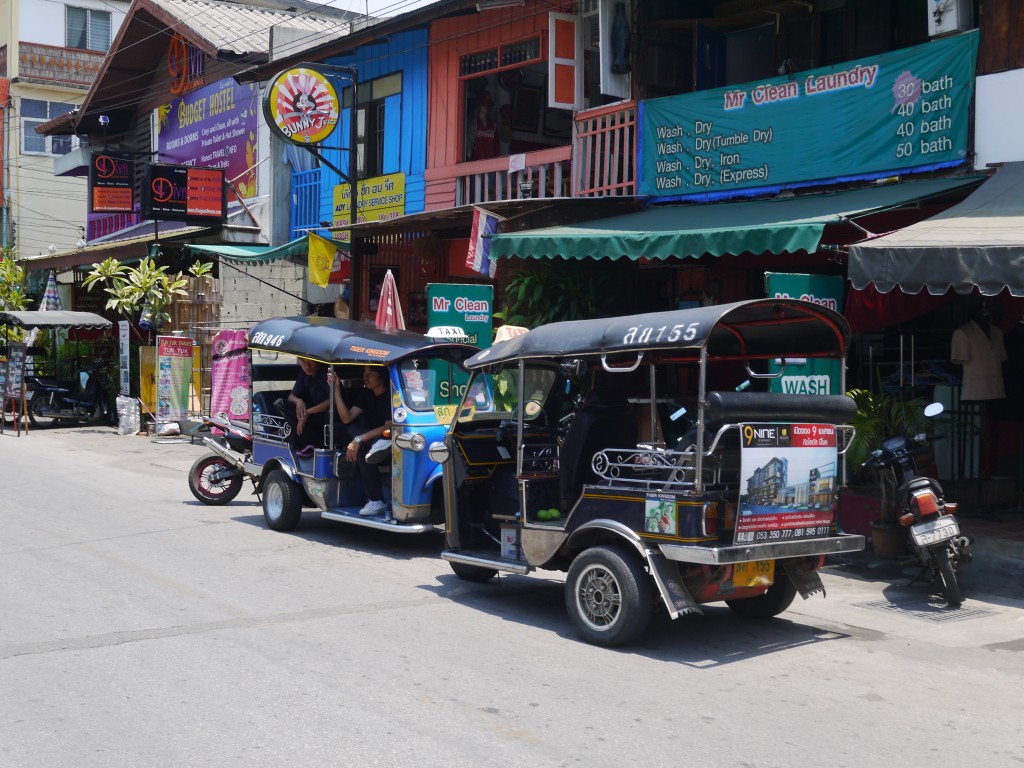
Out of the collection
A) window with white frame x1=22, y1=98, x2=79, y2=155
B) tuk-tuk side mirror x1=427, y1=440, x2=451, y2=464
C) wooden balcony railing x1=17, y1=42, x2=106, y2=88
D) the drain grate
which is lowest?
the drain grate

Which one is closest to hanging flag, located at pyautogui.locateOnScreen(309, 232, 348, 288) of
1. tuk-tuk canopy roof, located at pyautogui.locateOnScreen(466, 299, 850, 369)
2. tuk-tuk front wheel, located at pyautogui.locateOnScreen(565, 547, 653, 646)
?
tuk-tuk canopy roof, located at pyautogui.locateOnScreen(466, 299, 850, 369)

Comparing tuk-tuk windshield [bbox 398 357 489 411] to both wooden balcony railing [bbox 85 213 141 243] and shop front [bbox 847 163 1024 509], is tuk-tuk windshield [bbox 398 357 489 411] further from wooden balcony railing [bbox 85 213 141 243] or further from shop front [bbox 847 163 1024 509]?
wooden balcony railing [bbox 85 213 141 243]

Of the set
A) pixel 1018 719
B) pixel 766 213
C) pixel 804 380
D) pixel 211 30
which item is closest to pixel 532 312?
pixel 766 213

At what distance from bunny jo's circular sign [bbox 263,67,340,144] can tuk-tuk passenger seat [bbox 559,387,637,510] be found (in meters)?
10.4

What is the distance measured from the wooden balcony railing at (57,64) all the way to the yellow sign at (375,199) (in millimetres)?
22106

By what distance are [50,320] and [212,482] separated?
1231cm

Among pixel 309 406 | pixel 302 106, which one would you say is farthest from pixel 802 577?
pixel 302 106

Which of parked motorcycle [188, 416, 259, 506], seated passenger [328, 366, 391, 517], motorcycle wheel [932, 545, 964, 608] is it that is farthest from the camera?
parked motorcycle [188, 416, 259, 506]

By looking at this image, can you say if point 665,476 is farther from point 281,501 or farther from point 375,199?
point 375,199

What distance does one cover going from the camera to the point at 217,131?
24.6 metres

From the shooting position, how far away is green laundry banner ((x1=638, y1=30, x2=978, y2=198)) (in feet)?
35.0

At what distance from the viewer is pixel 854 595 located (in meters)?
9.02

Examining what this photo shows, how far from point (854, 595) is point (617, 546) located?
2936 millimetres

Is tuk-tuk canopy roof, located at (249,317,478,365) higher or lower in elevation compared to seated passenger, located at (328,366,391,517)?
higher
